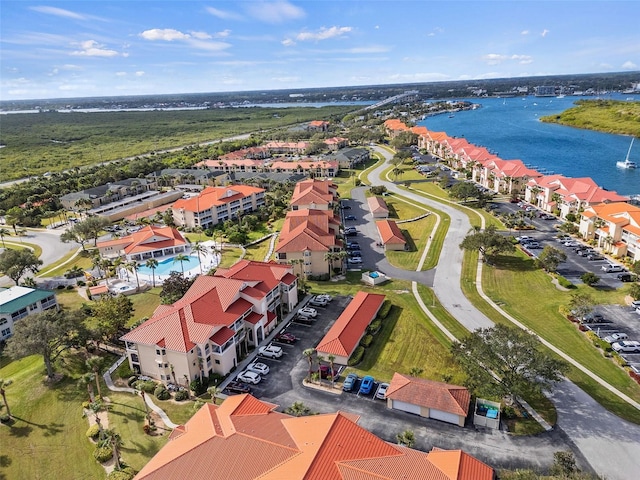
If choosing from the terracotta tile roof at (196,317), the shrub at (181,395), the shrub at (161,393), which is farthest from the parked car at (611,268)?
the shrub at (161,393)

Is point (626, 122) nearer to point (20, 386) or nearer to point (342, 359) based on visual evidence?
point (342, 359)

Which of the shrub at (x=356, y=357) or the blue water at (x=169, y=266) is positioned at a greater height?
the shrub at (x=356, y=357)

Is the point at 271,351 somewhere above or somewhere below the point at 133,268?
above

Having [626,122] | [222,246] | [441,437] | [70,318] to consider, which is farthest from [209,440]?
[626,122]

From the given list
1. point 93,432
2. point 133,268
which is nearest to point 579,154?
point 133,268

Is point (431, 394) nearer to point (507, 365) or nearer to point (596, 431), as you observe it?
point (507, 365)

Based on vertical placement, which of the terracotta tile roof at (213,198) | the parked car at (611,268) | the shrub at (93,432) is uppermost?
the terracotta tile roof at (213,198)

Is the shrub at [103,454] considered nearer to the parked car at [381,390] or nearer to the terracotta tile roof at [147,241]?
the parked car at [381,390]
